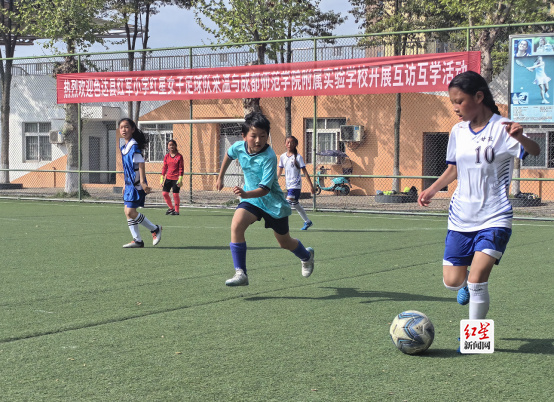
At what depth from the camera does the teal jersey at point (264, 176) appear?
23.0 feet

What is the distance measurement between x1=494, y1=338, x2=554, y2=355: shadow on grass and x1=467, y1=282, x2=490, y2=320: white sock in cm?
27

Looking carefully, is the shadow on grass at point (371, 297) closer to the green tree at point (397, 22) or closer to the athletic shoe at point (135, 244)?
the athletic shoe at point (135, 244)

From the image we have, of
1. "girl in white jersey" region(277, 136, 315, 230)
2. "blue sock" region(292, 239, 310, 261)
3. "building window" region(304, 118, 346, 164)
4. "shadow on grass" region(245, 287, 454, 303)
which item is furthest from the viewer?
"building window" region(304, 118, 346, 164)

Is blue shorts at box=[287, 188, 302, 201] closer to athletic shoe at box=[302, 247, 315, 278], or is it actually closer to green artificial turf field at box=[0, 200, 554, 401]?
green artificial turf field at box=[0, 200, 554, 401]

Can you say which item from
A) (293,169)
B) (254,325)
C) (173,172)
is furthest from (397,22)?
(254,325)

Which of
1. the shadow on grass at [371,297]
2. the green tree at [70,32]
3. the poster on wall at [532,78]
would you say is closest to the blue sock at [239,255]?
the shadow on grass at [371,297]

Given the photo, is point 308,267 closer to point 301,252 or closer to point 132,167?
point 301,252

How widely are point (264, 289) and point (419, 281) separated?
1.64m

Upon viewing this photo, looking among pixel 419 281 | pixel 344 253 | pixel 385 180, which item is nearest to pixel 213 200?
pixel 385 180

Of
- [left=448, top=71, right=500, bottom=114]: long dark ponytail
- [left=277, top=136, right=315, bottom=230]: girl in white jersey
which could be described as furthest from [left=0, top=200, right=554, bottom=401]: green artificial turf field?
[left=277, top=136, right=315, bottom=230]: girl in white jersey

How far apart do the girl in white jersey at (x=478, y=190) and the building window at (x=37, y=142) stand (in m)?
30.4

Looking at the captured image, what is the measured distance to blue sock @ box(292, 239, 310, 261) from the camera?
7.39 metres

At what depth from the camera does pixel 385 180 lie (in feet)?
87.8

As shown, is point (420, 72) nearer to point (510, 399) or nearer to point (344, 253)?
point (344, 253)
